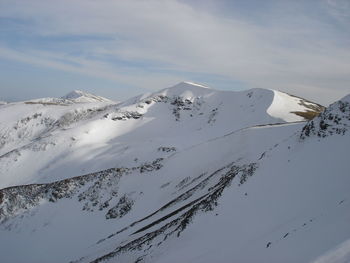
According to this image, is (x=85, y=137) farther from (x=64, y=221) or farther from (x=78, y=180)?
(x=64, y=221)

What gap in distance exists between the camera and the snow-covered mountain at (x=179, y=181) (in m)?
15.2

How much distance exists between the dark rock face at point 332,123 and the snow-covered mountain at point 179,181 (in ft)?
0.35

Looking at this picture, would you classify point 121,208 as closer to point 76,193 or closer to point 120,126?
point 76,193

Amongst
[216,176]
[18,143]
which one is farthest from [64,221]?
[18,143]

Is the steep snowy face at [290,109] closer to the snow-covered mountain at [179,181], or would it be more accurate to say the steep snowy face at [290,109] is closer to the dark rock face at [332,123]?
the snow-covered mountain at [179,181]

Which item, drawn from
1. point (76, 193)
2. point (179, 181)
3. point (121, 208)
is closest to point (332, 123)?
point (179, 181)

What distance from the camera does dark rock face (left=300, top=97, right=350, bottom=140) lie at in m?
22.3

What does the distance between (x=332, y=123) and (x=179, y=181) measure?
2120cm

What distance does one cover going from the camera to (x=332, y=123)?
23.0 meters

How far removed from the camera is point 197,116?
94938 mm

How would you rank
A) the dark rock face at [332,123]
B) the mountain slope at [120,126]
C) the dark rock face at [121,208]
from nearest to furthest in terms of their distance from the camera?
the dark rock face at [332,123], the dark rock face at [121,208], the mountain slope at [120,126]

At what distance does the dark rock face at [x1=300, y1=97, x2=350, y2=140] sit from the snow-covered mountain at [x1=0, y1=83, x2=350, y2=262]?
0.11 metres

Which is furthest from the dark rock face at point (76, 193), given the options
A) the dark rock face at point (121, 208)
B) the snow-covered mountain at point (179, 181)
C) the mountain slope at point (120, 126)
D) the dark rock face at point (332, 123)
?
the dark rock face at point (332, 123)

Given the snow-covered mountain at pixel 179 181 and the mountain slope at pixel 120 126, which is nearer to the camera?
the snow-covered mountain at pixel 179 181
